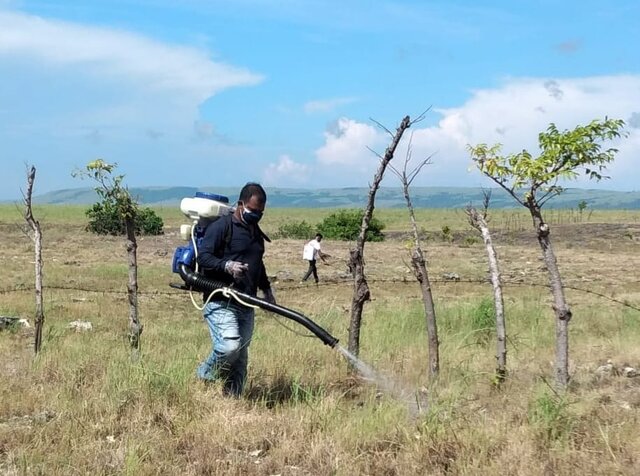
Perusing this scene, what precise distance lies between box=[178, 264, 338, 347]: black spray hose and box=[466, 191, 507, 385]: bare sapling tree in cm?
176

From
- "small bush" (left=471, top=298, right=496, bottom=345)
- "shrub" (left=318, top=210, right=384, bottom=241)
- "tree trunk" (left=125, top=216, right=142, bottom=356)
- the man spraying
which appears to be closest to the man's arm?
the man spraying

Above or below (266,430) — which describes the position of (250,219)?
above

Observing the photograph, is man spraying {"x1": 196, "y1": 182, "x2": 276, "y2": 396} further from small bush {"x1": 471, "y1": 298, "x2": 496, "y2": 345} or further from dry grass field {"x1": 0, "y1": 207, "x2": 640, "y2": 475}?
small bush {"x1": 471, "y1": 298, "x2": 496, "y2": 345}

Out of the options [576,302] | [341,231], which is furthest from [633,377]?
[341,231]

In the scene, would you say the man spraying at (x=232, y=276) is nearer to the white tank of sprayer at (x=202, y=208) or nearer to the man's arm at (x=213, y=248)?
the man's arm at (x=213, y=248)

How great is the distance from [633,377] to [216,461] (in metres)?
4.19

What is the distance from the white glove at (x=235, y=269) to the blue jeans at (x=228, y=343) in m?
0.31

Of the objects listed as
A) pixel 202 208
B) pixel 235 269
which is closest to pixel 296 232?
pixel 202 208

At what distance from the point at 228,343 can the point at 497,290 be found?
2.58 m

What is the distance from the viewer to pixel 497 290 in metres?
7.09

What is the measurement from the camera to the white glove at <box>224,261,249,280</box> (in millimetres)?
5855

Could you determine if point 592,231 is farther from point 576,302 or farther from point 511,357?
point 511,357

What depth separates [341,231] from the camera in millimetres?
46031

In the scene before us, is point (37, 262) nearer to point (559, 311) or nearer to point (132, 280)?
point (132, 280)
